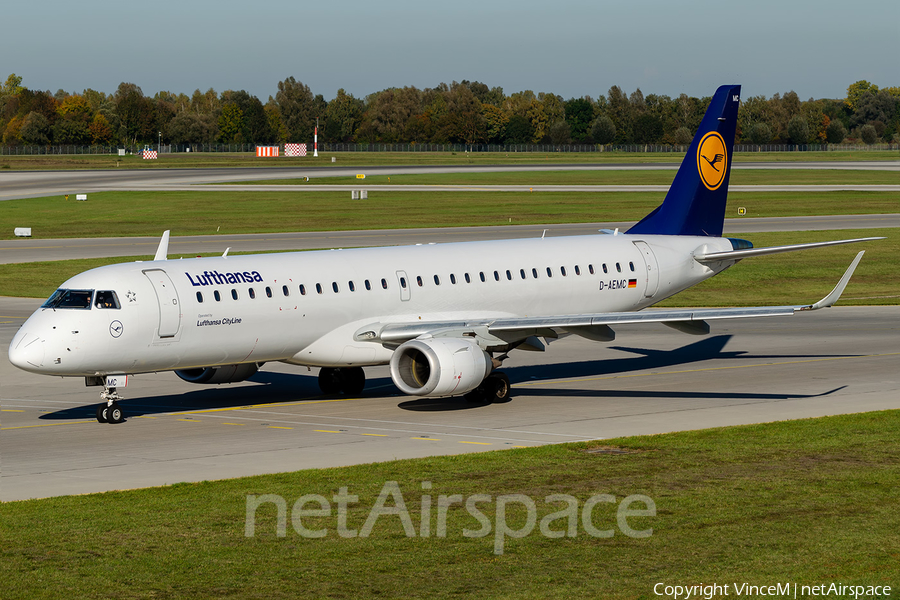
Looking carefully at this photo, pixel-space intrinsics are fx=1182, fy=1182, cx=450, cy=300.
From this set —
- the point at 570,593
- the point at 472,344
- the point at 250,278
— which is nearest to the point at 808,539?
the point at 570,593

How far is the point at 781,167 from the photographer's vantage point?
186125 millimetres

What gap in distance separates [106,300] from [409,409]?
28.5 feet

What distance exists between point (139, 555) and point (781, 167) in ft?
589

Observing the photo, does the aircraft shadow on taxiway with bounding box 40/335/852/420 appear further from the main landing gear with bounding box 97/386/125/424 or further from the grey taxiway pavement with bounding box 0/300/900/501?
the main landing gear with bounding box 97/386/125/424

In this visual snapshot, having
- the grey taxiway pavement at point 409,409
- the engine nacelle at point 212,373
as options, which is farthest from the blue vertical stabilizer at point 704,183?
the engine nacelle at point 212,373

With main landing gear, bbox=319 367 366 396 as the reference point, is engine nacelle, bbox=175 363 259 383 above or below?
above

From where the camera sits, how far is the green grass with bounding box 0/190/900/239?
93938 mm

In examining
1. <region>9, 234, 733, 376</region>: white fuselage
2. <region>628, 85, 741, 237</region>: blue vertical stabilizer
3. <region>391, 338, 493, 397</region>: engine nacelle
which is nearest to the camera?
<region>9, 234, 733, 376</region>: white fuselage

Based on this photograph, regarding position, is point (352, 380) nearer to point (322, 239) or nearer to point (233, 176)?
point (322, 239)

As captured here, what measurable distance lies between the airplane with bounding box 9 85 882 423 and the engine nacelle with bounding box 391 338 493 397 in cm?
4

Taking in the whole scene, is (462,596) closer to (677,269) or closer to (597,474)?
(597,474)
